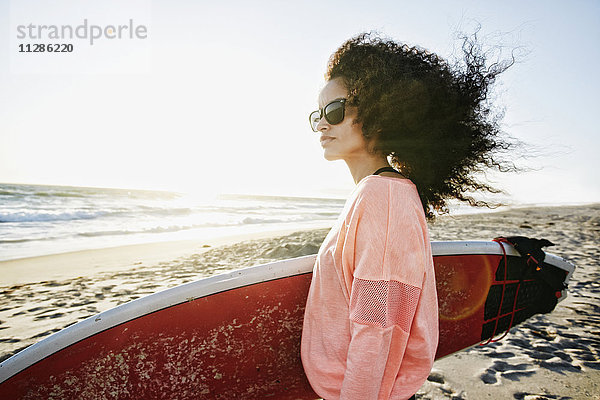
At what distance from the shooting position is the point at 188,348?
1.61 meters

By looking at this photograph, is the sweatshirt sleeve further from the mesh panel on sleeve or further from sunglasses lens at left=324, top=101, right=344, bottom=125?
sunglasses lens at left=324, top=101, right=344, bottom=125

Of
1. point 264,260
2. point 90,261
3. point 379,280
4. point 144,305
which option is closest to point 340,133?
point 379,280

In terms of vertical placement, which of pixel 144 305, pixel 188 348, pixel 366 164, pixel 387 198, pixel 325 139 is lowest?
pixel 188 348

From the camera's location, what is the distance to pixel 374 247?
0.91 m

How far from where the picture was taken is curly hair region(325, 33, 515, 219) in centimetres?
127

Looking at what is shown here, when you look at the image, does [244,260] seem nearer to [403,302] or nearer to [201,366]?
[201,366]

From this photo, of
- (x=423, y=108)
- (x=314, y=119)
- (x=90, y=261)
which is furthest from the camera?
(x=90, y=261)

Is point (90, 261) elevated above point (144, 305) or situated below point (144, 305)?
below

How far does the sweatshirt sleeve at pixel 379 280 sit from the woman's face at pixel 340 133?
15.3 inches

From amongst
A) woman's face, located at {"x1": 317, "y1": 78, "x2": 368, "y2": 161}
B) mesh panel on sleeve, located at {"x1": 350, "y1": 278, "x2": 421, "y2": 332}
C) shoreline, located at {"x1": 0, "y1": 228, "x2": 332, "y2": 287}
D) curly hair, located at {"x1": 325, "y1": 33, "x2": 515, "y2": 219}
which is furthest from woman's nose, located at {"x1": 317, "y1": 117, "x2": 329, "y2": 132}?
shoreline, located at {"x1": 0, "y1": 228, "x2": 332, "y2": 287}

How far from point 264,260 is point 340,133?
4.93m

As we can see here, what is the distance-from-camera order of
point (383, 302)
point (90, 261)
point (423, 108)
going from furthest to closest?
point (90, 261) < point (423, 108) < point (383, 302)

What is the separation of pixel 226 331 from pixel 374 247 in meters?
1.06

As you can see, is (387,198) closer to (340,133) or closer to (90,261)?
(340,133)
